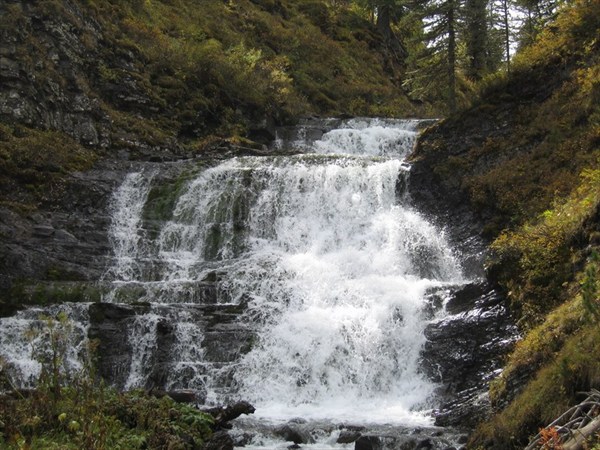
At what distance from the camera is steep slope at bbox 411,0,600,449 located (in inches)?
312

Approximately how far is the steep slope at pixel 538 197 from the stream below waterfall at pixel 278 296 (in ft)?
4.89

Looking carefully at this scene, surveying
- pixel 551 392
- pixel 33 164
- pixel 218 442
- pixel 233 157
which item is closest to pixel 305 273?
pixel 218 442

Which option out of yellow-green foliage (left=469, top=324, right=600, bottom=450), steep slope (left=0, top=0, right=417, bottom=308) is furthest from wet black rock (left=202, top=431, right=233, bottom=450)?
steep slope (left=0, top=0, right=417, bottom=308)

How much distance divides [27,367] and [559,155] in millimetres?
14695

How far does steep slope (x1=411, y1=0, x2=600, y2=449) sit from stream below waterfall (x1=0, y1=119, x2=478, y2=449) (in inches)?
58.7

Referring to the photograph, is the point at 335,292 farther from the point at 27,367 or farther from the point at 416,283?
the point at 27,367

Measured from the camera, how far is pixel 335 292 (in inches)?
626

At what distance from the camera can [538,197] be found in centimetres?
1579

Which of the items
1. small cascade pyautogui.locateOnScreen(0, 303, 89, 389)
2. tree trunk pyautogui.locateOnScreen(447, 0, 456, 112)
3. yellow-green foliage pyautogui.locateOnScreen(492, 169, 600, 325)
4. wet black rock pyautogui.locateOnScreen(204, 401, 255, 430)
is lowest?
wet black rock pyautogui.locateOnScreen(204, 401, 255, 430)

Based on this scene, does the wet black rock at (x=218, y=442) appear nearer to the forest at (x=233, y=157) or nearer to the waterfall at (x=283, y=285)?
the forest at (x=233, y=157)

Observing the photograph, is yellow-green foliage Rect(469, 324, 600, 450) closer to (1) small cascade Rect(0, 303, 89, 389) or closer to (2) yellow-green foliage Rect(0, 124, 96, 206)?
(1) small cascade Rect(0, 303, 89, 389)

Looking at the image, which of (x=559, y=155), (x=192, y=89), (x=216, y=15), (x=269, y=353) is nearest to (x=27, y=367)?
(x=269, y=353)

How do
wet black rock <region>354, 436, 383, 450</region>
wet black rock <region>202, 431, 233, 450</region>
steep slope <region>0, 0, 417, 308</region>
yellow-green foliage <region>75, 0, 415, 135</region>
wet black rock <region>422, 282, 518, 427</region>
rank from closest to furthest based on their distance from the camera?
wet black rock <region>202, 431, 233, 450</region>
wet black rock <region>354, 436, 383, 450</region>
wet black rock <region>422, 282, 518, 427</region>
steep slope <region>0, 0, 417, 308</region>
yellow-green foliage <region>75, 0, 415, 135</region>

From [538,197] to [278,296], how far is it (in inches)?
298
